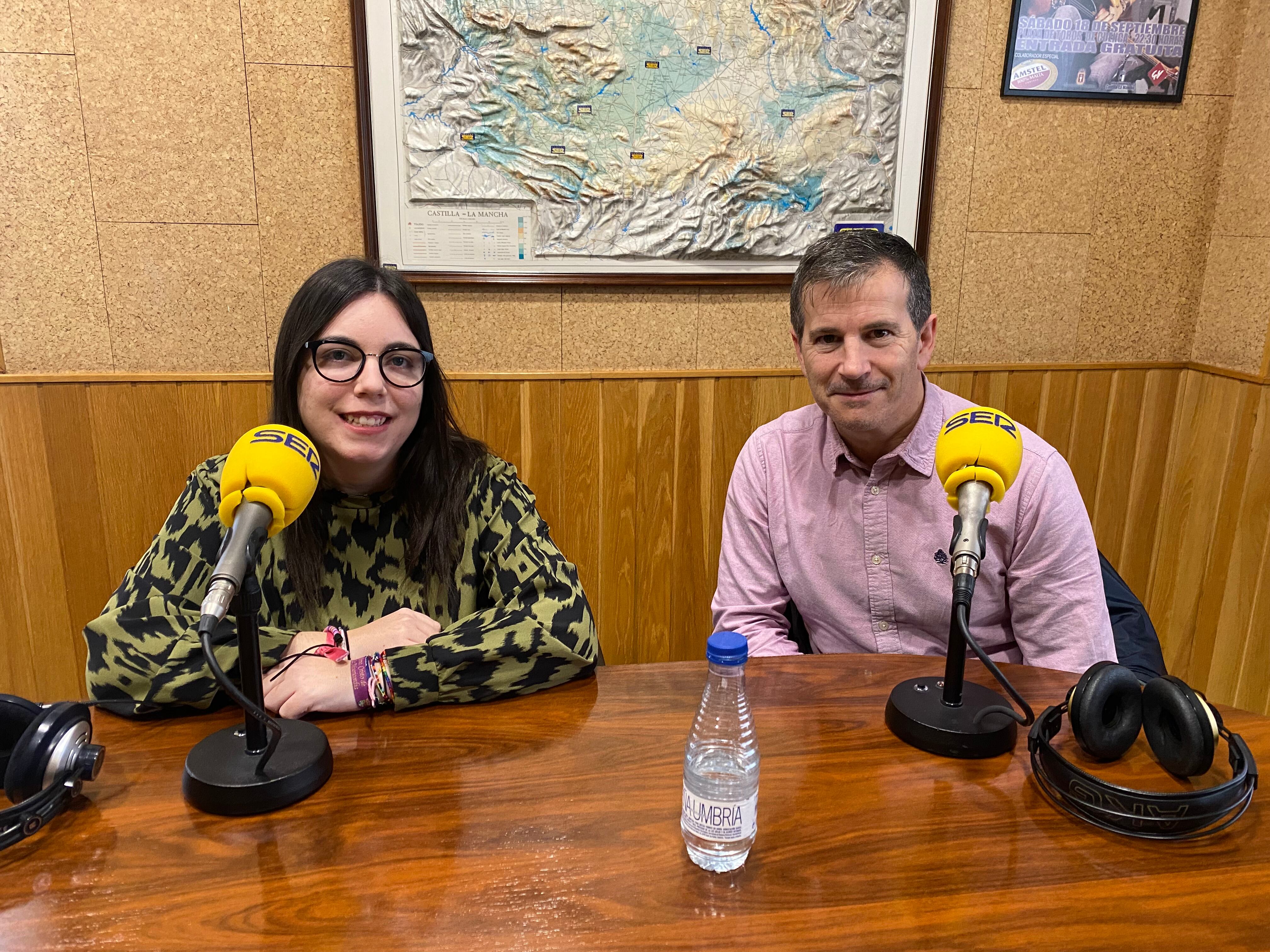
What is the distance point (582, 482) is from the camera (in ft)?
9.03

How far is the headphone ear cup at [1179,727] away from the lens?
103 cm

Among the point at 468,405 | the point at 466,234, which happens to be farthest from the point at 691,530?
the point at 466,234

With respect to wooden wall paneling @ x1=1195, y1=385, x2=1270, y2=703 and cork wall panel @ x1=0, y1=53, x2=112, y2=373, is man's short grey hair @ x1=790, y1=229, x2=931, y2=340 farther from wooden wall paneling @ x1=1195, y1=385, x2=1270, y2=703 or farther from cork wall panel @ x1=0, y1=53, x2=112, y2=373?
cork wall panel @ x1=0, y1=53, x2=112, y2=373

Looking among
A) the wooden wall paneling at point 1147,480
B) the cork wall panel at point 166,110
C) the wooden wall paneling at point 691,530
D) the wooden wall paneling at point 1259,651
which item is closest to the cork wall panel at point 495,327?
the wooden wall paneling at point 691,530

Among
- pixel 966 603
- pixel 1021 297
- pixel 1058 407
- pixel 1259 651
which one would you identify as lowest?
pixel 1259 651

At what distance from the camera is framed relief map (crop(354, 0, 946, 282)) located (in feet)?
7.89

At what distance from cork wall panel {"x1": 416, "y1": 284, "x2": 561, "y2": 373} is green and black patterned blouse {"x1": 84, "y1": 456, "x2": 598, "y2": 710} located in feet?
3.41

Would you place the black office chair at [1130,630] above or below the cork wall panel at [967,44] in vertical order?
below

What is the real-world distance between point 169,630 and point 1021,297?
2625 mm

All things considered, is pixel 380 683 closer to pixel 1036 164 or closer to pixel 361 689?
pixel 361 689

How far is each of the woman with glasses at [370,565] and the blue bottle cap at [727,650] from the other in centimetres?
44

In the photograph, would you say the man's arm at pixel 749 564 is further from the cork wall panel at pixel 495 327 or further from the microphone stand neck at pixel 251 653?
the cork wall panel at pixel 495 327

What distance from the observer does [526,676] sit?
1.28 m

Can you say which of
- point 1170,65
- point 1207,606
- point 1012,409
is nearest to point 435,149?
point 1012,409
